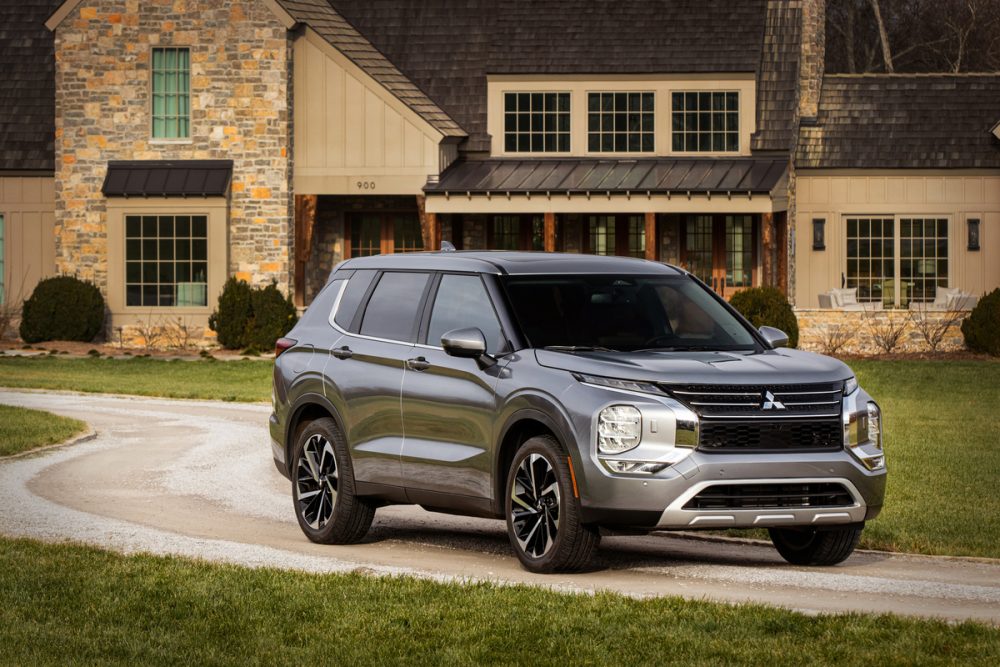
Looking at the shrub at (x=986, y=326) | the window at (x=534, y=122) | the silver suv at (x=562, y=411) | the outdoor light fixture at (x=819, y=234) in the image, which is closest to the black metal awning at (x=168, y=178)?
the window at (x=534, y=122)

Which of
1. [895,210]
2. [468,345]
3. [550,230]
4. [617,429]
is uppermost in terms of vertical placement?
[895,210]

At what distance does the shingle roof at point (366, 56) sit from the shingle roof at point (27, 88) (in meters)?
6.27

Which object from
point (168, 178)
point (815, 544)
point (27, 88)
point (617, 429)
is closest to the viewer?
point (617, 429)

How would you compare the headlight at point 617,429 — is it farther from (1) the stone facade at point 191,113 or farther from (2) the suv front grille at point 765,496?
(1) the stone facade at point 191,113

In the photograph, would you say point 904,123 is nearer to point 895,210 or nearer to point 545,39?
point 895,210

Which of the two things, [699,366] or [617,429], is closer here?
[617,429]

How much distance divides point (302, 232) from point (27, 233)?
650cm

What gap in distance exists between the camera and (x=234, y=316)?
3312cm

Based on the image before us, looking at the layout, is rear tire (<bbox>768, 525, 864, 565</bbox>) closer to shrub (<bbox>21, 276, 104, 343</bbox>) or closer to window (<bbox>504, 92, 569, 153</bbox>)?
shrub (<bbox>21, 276, 104, 343</bbox>)

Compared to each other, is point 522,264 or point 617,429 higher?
point 522,264

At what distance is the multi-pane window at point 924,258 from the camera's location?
120 feet

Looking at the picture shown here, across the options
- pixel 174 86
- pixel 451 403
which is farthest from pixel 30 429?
pixel 174 86

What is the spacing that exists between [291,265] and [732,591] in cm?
2613

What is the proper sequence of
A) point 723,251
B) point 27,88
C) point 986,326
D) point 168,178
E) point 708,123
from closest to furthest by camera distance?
1. point 986,326
2. point 168,178
3. point 708,123
4. point 723,251
5. point 27,88
